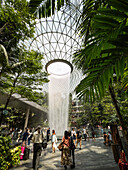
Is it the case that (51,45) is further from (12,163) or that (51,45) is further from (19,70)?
(12,163)

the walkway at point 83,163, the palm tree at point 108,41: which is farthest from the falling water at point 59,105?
the palm tree at point 108,41

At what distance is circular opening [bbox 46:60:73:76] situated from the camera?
1095 inches

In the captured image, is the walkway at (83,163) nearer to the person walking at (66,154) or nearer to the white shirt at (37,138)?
the person walking at (66,154)

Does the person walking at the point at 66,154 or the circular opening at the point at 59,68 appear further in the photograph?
the circular opening at the point at 59,68

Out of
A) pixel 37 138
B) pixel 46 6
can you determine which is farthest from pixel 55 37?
pixel 46 6

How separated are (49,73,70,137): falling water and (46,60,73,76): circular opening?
1893mm

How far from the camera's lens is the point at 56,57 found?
96.3 feet

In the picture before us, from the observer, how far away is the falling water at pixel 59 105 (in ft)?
73.9

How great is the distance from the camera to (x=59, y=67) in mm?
31328

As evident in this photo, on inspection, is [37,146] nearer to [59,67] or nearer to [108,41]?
[108,41]

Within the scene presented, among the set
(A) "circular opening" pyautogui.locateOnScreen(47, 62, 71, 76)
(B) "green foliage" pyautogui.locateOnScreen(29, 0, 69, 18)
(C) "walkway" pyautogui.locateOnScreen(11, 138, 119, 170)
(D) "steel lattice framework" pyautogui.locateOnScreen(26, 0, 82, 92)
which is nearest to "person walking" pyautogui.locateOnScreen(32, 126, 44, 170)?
(C) "walkway" pyautogui.locateOnScreen(11, 138, 119, 170)

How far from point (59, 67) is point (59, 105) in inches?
453

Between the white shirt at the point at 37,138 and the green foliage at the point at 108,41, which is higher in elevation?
the green foliage at the point at 108,41

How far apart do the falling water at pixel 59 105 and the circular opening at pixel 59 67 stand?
189cm
